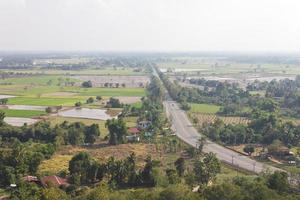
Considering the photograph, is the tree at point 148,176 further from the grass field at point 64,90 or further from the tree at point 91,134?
the grass field at point 64,90

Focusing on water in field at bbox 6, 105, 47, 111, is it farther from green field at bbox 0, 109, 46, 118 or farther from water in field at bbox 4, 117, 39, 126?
water in field at bbox 4, 117, 39, 126

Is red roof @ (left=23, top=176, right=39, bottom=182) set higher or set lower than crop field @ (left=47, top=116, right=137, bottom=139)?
higher

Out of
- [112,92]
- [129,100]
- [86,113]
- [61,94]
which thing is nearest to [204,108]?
[129,100]

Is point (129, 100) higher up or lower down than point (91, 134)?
lower down

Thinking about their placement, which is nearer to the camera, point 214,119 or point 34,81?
point 214,119

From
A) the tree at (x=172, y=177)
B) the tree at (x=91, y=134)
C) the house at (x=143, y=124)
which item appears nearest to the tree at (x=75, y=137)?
the tree at (x=91, y=134)

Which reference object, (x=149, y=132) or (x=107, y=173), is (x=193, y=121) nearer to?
(x=149, y=132)

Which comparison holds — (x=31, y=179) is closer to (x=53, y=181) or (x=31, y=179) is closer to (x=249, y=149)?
(x=53, y=181)

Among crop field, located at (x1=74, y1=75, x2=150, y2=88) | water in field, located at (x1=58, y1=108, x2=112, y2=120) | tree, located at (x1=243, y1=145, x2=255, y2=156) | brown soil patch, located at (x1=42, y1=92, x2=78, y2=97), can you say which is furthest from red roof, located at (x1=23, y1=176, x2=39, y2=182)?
crop field, located at (x1=74, y1=75, x2=150, y2=88)
